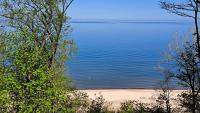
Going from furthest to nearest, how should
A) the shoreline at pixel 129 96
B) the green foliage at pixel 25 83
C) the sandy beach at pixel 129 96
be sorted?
the sandy beach at pixel 129 96
the shoreline at pixel 129 96
the green foliage at pixel 25 83

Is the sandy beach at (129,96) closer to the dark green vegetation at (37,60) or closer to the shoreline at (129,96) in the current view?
the shoreline at (129,96)

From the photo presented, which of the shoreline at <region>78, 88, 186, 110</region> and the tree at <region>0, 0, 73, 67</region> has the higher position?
the tree at <region>0, 0, 73, 67</region>

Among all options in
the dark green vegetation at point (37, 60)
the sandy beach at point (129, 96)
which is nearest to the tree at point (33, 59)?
the dark green vegetation at point (37, 60)

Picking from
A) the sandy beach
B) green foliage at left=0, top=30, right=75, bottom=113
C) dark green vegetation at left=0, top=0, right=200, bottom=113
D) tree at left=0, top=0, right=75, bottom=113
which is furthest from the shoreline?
green foliage at left=0, top=30, right=75, bottom=113

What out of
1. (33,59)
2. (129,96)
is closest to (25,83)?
(33,59)

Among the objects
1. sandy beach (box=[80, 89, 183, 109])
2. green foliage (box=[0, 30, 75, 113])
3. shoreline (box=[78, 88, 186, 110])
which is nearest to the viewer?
green foliage (box=[0, 30, 75, 113])

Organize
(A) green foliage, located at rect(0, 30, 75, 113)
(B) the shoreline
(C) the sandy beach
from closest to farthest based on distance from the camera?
1. (A) green foliage, located at rect(0, 30, 75, 113)
2. (B) the shoreline
3. (C) the sandy beach

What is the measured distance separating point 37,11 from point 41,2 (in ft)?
2.95

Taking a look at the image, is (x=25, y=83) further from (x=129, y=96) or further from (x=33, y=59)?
(x=129, y=96)

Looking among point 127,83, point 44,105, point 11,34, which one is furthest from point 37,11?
point 127,83

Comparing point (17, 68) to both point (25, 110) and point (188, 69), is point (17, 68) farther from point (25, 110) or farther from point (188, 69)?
point (188, 69)

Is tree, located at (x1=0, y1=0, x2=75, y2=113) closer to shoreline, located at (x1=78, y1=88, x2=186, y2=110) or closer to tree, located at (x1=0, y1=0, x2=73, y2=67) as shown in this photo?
tree, located at (x1=0, y1=0, x2=73, y2=67)

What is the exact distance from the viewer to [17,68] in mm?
27719

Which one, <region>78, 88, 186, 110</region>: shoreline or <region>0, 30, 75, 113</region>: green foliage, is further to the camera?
<region>78, 88, 186, 110</region>: shoreline
